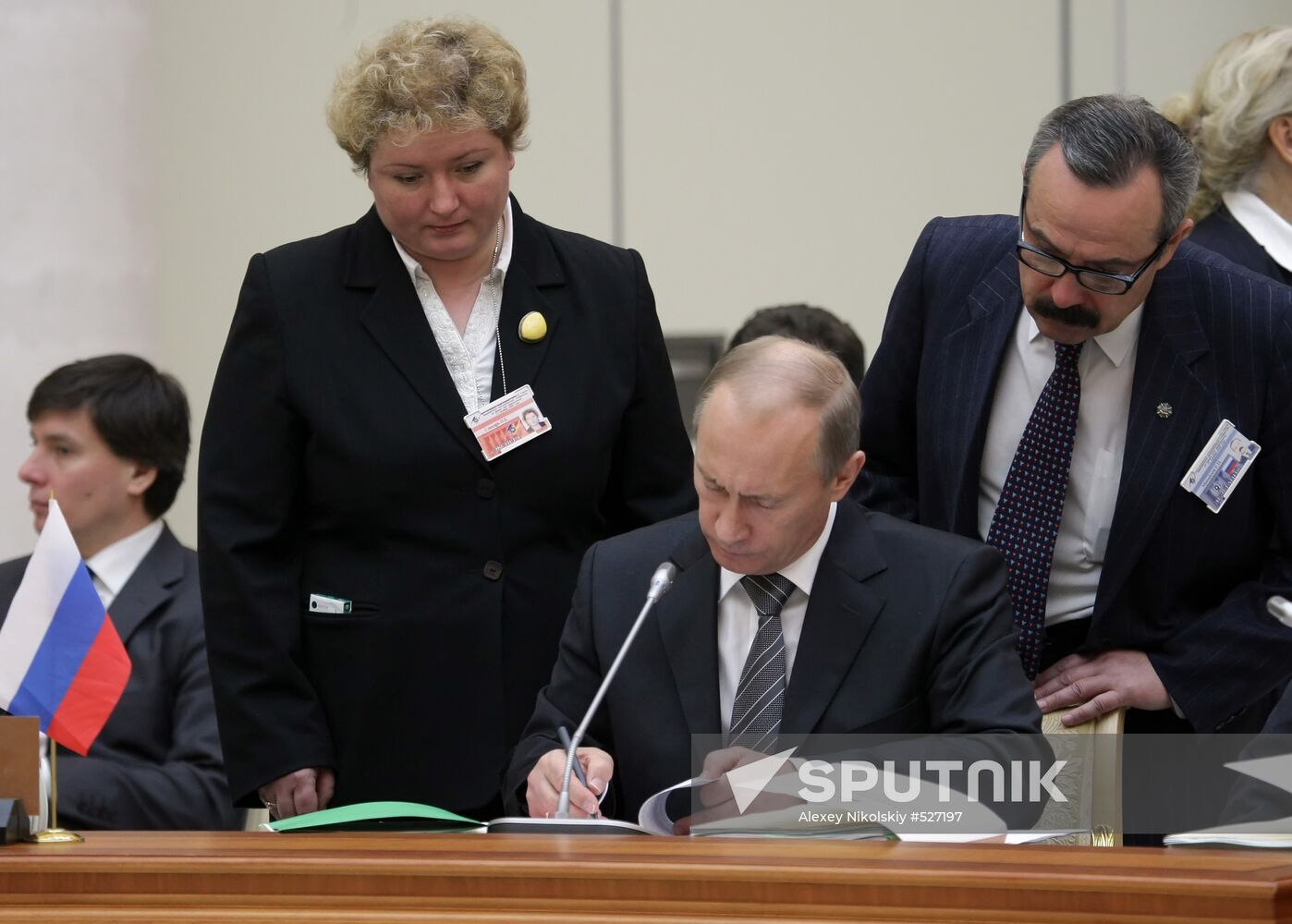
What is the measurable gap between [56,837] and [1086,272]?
1349 millimetres

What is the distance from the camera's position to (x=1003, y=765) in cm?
201

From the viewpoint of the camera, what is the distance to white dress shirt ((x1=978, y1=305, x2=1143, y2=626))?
2.37 meters

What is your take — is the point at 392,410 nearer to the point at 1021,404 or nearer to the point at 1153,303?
the point at 1021,404

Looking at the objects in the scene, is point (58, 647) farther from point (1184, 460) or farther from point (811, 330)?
point (811, 330)

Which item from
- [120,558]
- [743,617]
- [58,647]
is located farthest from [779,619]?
[120,558]

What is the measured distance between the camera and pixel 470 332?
98.5 inches

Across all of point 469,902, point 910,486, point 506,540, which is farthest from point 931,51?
point 469,902

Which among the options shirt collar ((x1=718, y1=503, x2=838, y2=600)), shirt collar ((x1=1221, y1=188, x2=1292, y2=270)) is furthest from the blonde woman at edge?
shirt collar ((x1=718, y1=503, x2=838, y2=600))

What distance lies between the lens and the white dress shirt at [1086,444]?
237cm

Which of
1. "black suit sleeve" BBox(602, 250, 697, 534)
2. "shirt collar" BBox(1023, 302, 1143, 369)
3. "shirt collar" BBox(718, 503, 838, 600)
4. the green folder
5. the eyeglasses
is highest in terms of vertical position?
the eyeglasses

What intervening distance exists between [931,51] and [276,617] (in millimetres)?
2949

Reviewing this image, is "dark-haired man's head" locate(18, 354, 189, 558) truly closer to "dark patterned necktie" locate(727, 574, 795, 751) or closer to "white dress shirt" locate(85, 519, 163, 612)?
"white dress shirt" locate(85, 519, 163, 612)

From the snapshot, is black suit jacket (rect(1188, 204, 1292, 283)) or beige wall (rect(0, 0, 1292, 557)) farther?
beige wall (rect(0, 0, 1292, 557))

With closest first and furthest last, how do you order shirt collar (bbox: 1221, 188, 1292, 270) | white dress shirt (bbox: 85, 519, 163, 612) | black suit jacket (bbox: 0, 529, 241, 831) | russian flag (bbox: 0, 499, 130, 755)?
russian flag (bbox: 0, 499, 130, 755) < shirt collar (bbox: 1221, 188, 1292, 270) < black suit jacket (bbox: 0, 529, 241, 831) < white dress shirt (bbox: 85, 519, 163, 612)
